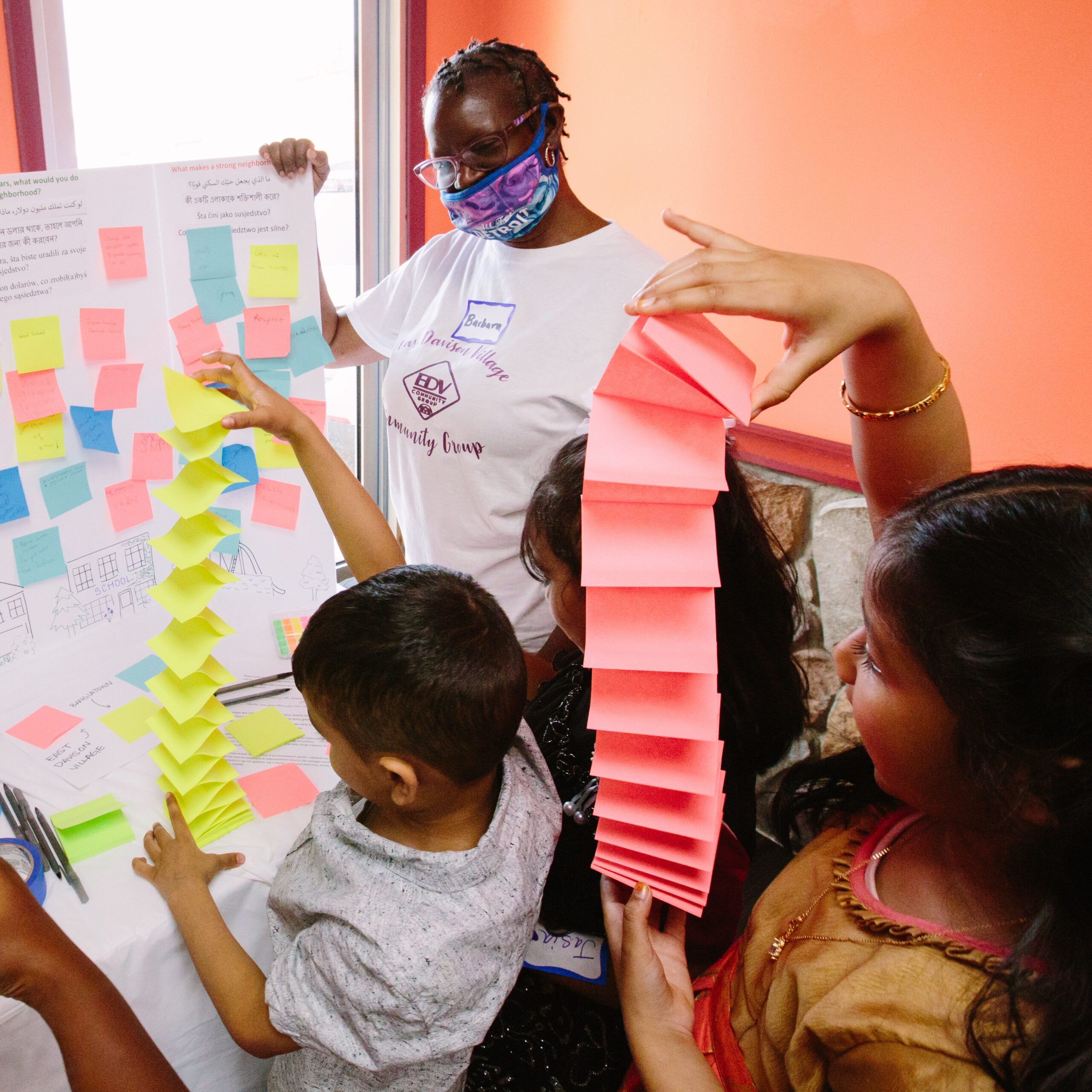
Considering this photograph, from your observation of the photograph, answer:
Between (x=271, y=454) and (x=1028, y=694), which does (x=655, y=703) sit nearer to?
(x=1028, y=694)

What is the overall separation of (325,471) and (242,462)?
0.42 metres

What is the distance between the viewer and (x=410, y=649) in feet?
2.66

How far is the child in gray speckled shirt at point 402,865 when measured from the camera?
791 mm

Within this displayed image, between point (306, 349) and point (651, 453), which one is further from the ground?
point (651, 453)

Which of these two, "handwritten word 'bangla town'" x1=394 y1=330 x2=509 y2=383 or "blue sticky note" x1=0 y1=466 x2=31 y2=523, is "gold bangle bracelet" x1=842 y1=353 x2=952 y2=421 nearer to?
"handwritten word 'bangla town'" x1=394 y1=330 x2=509 y2=383

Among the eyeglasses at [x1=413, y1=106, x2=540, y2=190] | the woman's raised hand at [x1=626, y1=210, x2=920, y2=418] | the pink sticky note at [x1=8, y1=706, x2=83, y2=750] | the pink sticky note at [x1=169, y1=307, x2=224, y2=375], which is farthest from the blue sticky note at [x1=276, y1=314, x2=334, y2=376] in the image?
the woman's raised hand at [x1=626, y1=210, x2=920, y2=418]

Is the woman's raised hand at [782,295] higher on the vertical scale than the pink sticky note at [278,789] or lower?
higher

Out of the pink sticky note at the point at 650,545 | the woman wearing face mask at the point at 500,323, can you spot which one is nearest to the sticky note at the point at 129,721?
the woman wearing face mask at the point at 500,323

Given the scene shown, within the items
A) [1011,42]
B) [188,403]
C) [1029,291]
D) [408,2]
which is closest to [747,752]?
[188,403]

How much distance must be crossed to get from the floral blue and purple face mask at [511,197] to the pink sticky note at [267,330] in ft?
1.14

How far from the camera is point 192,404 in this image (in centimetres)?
98

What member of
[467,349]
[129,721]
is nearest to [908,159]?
[467,349]

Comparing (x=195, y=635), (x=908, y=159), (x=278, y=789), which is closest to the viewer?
(x=195, y=635)

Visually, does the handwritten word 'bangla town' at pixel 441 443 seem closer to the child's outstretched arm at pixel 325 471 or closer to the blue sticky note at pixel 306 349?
the blue sticky note at pixel 306 349
